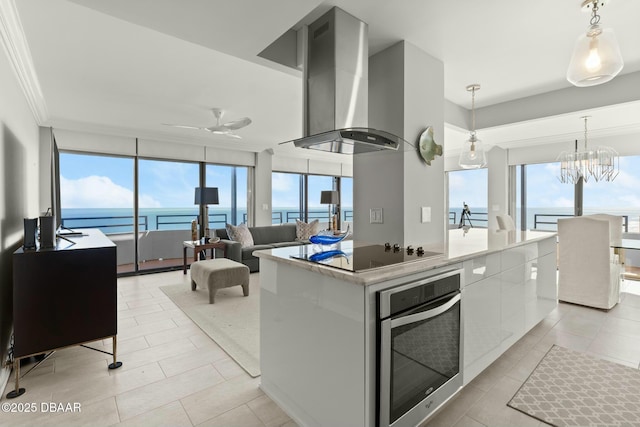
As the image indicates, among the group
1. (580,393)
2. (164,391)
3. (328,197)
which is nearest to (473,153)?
(580,393)

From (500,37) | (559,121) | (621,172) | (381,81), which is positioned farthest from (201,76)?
(621,172)

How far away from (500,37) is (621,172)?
5029 mm

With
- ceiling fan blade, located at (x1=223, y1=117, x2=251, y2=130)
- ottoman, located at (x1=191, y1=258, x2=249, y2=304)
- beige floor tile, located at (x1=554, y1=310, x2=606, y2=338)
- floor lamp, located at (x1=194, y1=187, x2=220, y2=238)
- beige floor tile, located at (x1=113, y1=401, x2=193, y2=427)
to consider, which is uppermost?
ceiling fan blade, located at (x1=223, y1=117, x2=251, y2=130)

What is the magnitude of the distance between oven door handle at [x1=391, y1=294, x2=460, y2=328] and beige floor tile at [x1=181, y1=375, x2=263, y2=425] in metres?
1.14

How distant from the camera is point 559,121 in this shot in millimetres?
4457

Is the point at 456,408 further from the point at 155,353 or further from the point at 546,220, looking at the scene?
the point at 546,220

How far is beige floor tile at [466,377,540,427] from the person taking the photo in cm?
173

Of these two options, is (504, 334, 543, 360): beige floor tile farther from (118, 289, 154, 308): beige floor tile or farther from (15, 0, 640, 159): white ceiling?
(118, 289, 154, 308): beige floor tile

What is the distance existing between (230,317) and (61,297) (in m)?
1.56

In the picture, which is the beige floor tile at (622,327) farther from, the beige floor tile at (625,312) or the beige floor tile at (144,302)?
the beige floor tile at (144,302)

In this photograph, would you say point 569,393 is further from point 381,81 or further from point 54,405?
point 54,405

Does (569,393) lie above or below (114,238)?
below

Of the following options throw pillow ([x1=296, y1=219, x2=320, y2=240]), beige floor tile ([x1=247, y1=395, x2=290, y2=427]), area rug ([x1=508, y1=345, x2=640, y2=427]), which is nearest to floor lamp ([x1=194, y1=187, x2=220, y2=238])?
throw pillow ([x1=296, y1=219, x2=320, y2=240])

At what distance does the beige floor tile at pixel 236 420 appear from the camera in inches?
67.8
